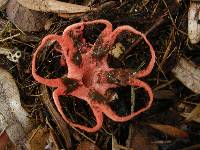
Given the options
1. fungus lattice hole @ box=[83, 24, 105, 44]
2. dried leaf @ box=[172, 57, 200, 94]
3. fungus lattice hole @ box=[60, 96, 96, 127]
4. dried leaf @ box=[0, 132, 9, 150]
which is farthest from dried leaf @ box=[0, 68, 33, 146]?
dried leaf @ box=[172, 57, 200, 94]

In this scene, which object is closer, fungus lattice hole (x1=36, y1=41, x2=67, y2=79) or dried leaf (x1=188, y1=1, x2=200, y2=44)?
dried leaf (x1=188, y1=1, x2=200, y2=44)

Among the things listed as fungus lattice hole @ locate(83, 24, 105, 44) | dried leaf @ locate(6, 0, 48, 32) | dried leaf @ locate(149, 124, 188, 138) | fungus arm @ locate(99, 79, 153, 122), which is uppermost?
dried leaf @ locate(6, 0, 48, 32)

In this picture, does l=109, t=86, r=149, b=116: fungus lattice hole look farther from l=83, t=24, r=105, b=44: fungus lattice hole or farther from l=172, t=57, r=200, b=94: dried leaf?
l=83, t=24, r=105, b=44: fungus lattice hole

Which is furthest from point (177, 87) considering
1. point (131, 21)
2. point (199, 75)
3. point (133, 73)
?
point (131, 21)

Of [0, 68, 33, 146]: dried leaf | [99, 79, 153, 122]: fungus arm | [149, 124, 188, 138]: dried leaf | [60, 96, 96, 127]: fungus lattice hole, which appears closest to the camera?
[99, 79, 153, 122]: fungus arm

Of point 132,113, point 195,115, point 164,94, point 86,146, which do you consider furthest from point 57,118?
point 195,115

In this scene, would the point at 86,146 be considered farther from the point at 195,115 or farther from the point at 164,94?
the point at 195,115
